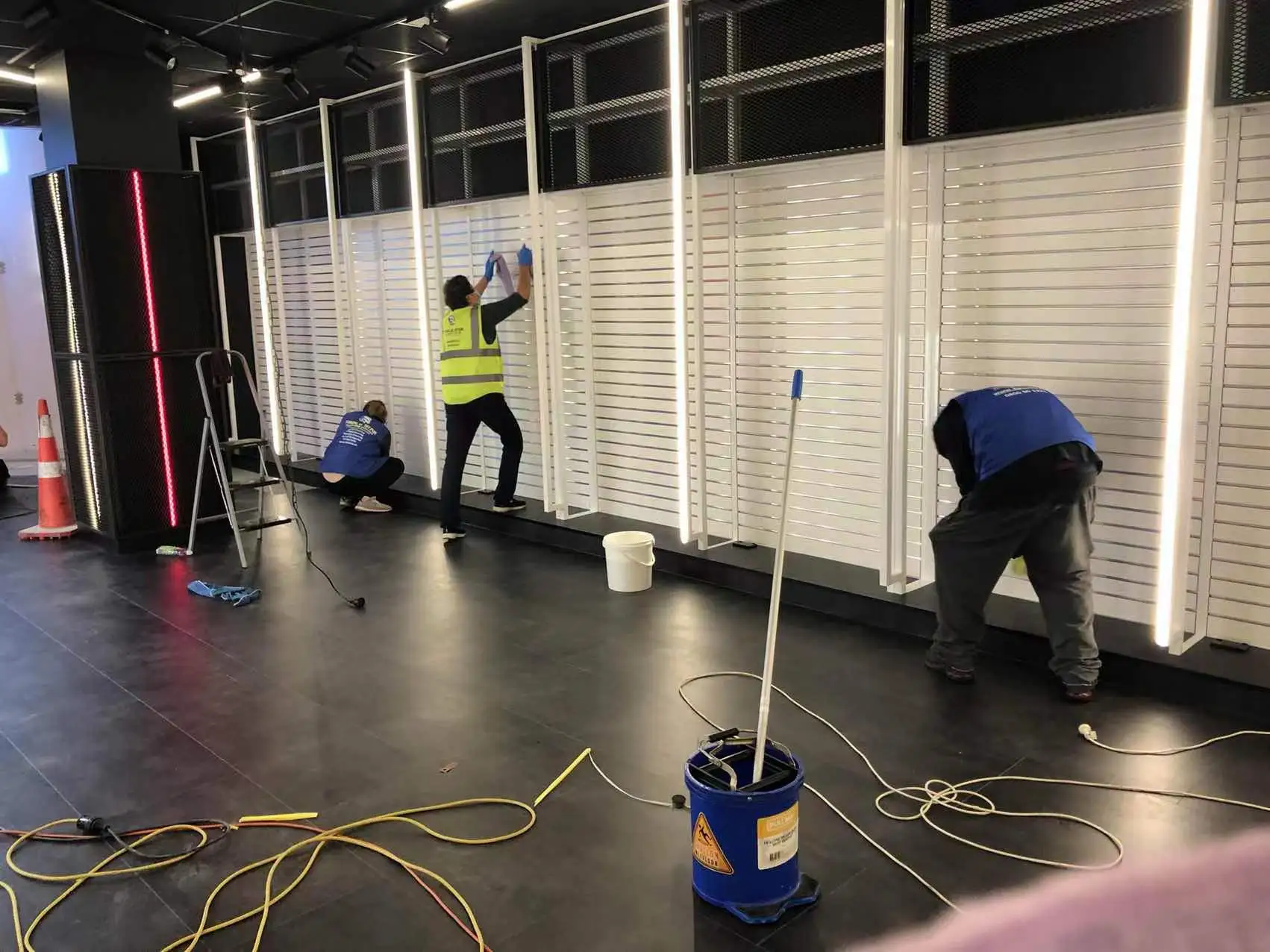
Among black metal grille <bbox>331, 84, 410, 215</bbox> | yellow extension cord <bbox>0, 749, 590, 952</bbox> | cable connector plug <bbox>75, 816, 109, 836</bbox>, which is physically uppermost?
black metal grille <bbox>331, 84, 410, 215</bbox>

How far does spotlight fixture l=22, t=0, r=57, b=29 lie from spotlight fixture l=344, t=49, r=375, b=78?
1.65 m

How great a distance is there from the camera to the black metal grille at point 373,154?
23.8 feet

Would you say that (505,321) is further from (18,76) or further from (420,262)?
(18,76)

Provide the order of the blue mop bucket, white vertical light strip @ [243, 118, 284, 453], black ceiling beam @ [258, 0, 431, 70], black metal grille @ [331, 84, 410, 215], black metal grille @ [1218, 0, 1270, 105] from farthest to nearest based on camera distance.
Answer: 1. white vertical light strip @ [243, 118, 284, 453]
2. black metal grille @ [331, 84, 410, 215]
3. black ceiling beam @ [258, 0, 431, 70]
4. black metal grille @ [1218, 0, 1270, 105]
5. the blue mop bucket

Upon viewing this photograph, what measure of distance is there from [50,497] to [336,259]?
9.20 ft

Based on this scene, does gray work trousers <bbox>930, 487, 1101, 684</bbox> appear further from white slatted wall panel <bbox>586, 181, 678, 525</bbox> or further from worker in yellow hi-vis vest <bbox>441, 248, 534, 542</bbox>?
worker in yellow hi-vis vest <bbox>441, 248, 534, 542</bbox>

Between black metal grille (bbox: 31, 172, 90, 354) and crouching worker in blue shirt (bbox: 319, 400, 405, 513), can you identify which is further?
crouching worker in blue shirt (bbox: 319, 400, 405, 513)

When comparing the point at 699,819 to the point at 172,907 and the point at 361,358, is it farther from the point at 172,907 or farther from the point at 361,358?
the point at 361,358

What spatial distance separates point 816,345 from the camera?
538 cm

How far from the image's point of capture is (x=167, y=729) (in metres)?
3.89

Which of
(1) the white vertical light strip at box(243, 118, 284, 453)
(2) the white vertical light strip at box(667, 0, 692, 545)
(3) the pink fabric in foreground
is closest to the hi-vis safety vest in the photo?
(2) the white vertical light strip at box(667, 0, 692, 545)

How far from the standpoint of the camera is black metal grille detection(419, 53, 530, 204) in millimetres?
6387

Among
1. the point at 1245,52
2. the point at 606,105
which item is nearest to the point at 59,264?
the point at 606,105

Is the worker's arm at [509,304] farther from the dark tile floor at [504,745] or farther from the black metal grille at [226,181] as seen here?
the black metal grille at [226,181]
